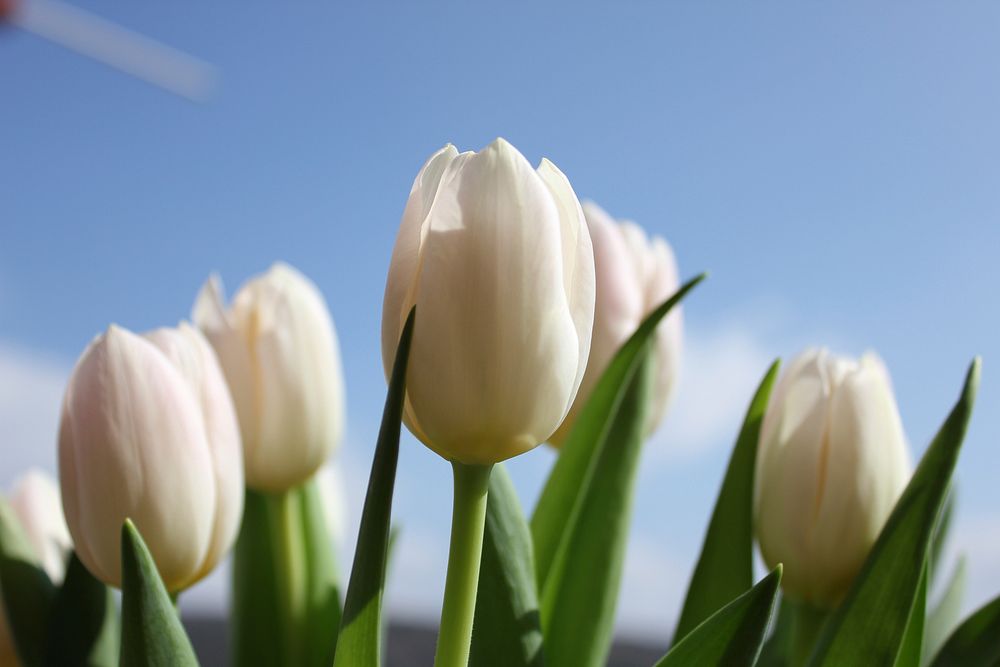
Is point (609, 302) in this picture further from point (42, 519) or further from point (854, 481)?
point (42, 519)

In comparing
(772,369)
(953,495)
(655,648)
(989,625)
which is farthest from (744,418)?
(655,648)

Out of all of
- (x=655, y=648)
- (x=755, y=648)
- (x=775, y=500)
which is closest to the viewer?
(x=755, y=648)

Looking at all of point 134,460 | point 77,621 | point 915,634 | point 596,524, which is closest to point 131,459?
point 134,460

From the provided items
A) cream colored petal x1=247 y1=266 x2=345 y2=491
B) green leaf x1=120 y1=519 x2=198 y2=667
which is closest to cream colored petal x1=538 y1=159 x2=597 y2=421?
green leaf x1=120 y1=519 x2=198 y2=667

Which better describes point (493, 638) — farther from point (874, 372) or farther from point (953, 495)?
point (953, 495)

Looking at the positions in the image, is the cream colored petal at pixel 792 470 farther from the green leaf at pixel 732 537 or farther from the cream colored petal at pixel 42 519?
the cream colored petal at pixel 42 519
